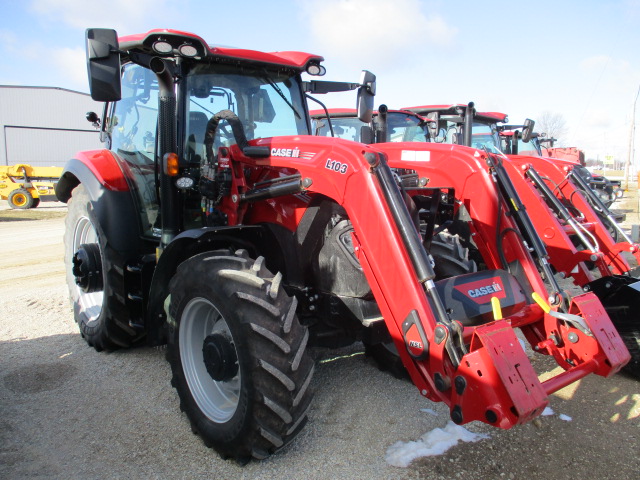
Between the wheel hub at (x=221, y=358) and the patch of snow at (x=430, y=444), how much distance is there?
100 cm

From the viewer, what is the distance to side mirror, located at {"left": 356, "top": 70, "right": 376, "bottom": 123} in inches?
161

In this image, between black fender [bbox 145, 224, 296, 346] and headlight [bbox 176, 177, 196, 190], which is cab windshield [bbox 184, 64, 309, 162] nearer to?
headlight [bbox 176, 177, 196, 190]

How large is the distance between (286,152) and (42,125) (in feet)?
109

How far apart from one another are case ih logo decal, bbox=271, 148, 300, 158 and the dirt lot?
66.6 inches

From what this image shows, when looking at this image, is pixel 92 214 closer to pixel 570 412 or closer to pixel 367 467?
pixel 367 467

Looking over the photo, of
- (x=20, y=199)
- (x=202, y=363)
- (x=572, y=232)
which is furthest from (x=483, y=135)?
(x=20, y=199)

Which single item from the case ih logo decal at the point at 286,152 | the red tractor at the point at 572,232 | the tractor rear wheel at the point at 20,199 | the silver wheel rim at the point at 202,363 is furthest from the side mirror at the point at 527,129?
the tractor rear wheel at the point at 20,199

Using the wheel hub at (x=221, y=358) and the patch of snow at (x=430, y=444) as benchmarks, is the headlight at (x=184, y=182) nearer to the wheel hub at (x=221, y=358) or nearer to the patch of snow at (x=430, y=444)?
the wheel hub at (x=221, y=358)

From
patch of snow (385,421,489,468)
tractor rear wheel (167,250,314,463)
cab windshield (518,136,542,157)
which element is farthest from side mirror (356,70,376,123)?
cab windshield (518,136,542,157)

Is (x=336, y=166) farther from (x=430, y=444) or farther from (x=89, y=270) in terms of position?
(x=89, y=270)

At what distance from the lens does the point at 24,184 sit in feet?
64.8

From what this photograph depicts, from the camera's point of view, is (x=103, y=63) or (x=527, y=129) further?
(x=527, y=129)

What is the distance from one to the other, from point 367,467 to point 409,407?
31.3 inches

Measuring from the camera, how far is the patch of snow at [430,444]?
9.33ft
